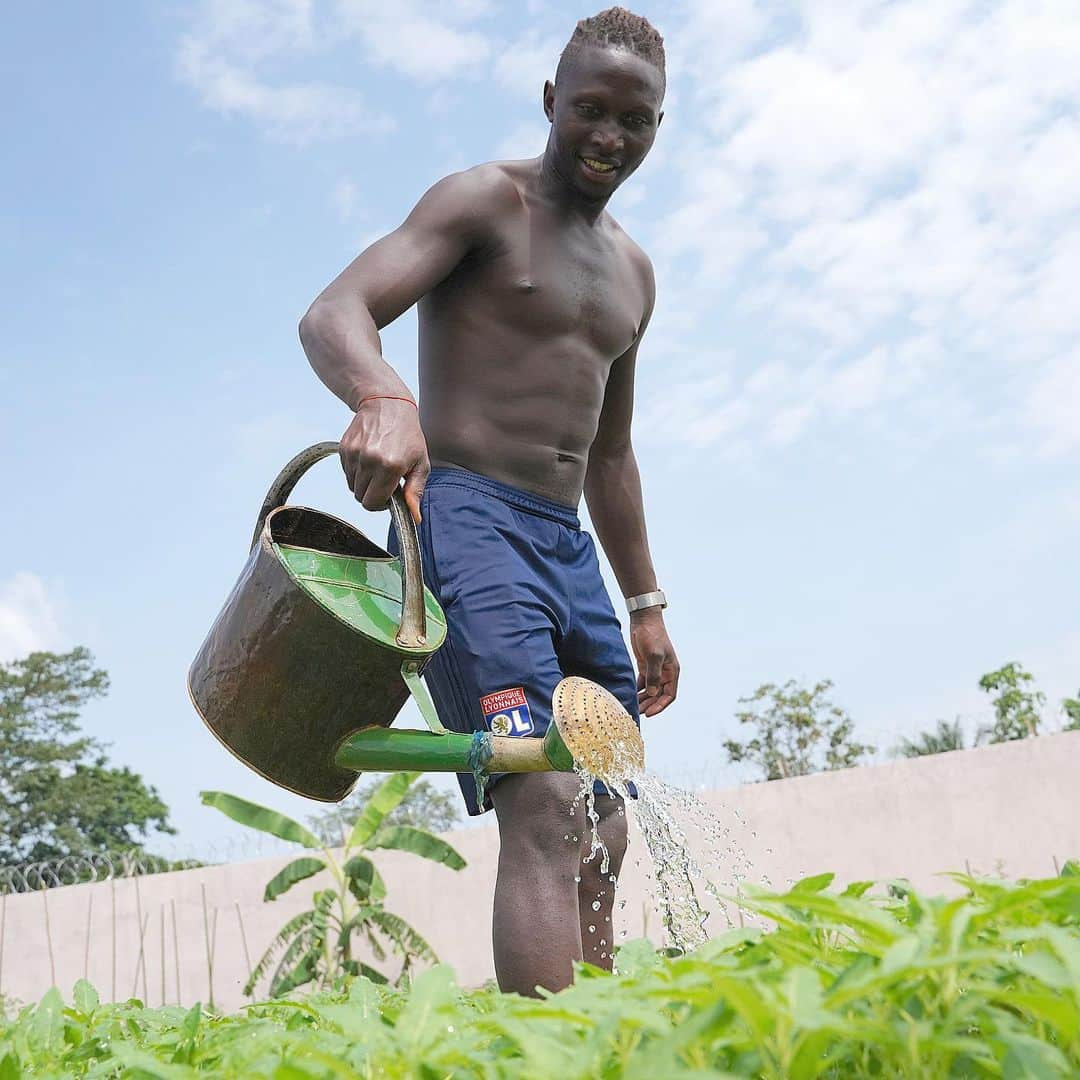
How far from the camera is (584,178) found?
8.22ft

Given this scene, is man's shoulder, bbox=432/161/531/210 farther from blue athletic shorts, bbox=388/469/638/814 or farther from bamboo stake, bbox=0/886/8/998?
bamboo stake, bbox=0/886/8/998

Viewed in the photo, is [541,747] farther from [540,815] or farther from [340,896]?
[340,896]

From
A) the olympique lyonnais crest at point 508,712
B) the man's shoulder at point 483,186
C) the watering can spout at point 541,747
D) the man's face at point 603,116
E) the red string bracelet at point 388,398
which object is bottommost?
the watering can spout at point 541,747

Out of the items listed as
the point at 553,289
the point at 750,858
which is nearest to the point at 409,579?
the point at 553,289

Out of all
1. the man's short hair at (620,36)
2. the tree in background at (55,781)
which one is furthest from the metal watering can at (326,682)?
the tree in background at (55,781)

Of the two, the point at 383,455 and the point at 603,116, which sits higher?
the point at 603,116

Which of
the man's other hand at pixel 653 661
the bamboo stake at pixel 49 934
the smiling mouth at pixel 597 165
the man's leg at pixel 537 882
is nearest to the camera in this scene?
the man's leg at pixel 537 882

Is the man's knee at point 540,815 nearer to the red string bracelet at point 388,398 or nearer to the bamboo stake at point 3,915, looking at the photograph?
the red string bracelet at point 388,398

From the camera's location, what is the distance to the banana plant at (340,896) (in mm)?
9742

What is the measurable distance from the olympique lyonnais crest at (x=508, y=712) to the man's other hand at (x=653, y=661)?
1026 millimetres

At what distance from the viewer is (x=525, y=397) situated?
240cm

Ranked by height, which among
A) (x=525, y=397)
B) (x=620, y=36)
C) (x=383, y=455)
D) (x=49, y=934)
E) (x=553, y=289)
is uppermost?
(x=620, y=36)

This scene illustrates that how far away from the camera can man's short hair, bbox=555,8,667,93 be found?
2430mm

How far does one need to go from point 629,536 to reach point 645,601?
0.57 ft
